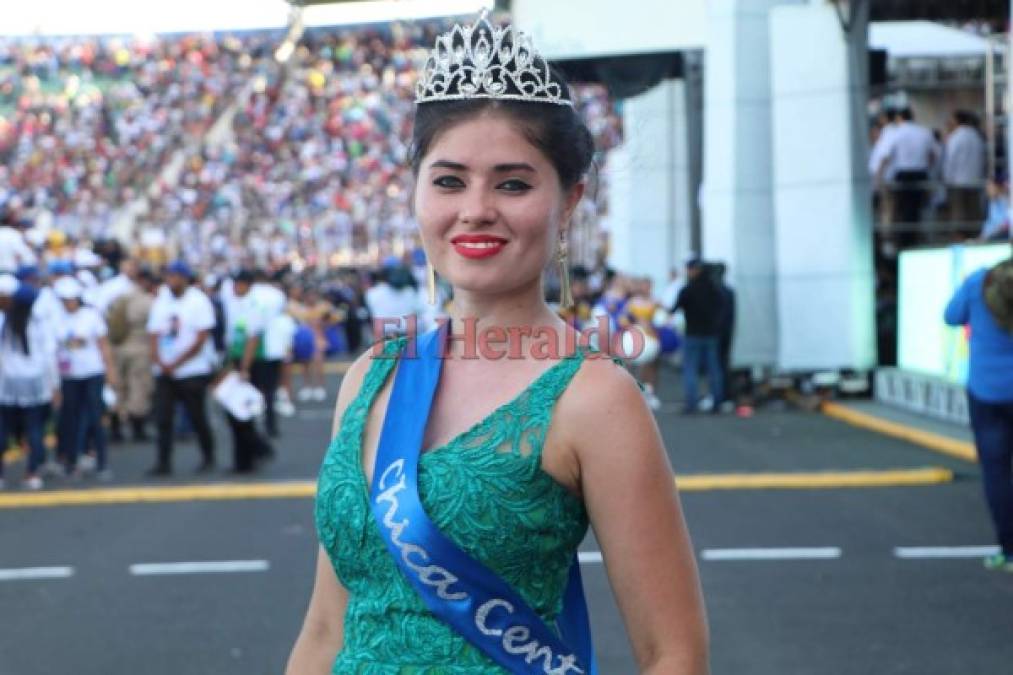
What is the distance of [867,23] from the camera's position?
2070cm

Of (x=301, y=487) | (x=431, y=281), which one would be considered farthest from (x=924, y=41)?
(x=431, y=281)

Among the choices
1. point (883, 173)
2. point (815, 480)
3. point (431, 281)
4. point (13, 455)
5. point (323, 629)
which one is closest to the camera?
point (323, 629)

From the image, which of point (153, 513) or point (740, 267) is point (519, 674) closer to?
point (153, 513)

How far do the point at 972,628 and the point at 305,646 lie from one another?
6.02 m

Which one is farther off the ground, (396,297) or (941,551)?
(396,297)

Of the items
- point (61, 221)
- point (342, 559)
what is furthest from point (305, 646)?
point (61, 221)

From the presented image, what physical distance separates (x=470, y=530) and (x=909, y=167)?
19801 mm

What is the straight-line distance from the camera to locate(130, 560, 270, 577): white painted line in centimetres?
1012

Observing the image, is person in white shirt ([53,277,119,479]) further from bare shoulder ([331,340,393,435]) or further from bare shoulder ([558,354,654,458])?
bare shoulder ([558,354,654,458])

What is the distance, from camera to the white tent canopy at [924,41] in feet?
77.7

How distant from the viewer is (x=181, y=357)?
15.5 metres

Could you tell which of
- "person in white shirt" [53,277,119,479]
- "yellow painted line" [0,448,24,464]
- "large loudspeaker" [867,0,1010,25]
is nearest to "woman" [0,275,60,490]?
"person in white shirt" [53,277,119,479]

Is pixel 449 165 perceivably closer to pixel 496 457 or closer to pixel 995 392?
pixel 496 457

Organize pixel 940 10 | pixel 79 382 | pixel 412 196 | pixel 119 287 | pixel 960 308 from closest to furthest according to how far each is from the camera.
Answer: pixel 412 196, pixel 960 308, pixel 79 382, pixel 119 287, pixel 940 10
